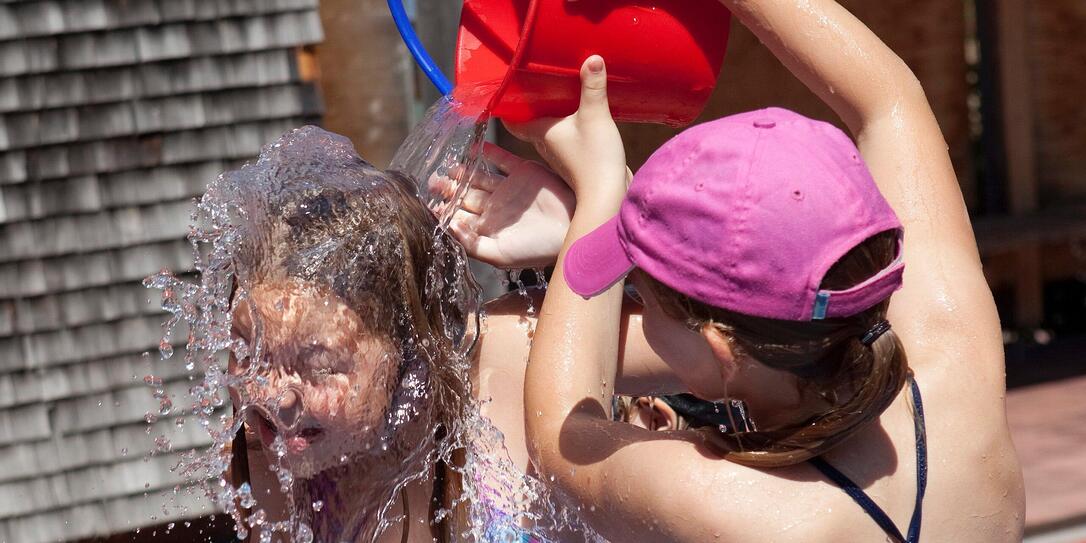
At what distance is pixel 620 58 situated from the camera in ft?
5.04

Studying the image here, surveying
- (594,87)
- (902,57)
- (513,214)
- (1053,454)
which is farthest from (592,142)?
(902,57)

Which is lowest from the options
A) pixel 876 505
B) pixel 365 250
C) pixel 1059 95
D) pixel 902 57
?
pixel 1059 95

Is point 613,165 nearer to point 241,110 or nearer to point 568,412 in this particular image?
point 568,412

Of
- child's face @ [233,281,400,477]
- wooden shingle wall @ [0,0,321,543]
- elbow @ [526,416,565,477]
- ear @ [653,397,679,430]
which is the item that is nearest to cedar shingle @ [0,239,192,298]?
wooden shingle wall @ [0,0,321,543]

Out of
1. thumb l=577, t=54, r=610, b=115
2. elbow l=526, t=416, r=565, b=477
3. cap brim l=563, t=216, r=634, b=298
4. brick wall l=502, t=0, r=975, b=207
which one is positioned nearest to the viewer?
cap brim l=563, t=216, r=634, b=298

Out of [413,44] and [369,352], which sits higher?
[413,44]

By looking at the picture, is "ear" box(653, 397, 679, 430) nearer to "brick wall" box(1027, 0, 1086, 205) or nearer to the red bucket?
the red bucket

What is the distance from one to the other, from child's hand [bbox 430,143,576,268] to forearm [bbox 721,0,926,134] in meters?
0.32

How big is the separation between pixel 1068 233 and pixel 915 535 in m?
4.83

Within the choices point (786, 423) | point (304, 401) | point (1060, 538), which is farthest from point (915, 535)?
point (1060, 538)

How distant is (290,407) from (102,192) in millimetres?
2504

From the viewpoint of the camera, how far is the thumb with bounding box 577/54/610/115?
1.49 m

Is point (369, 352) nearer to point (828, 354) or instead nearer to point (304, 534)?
point (304, 534)

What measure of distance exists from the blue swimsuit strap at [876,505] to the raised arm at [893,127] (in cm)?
17
